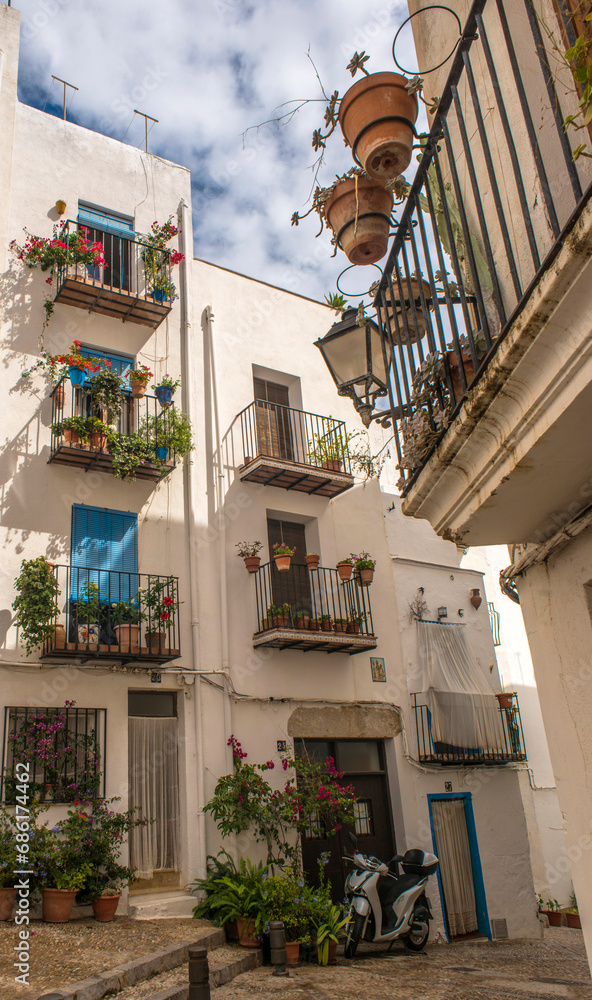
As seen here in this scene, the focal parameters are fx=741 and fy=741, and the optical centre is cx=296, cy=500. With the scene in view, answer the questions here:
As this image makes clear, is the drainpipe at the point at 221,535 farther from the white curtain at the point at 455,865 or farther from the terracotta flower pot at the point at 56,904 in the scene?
the white curtain at the point at 455,865

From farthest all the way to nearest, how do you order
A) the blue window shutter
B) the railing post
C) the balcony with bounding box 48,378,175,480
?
the blue window shutter < the balcony with bounding box 48,378,175,480 < the railing post

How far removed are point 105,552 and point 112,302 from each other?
424cm

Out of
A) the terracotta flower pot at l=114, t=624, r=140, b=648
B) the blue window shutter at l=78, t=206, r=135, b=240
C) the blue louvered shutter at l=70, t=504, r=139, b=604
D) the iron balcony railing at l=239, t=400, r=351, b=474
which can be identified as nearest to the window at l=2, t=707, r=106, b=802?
the terracotta flower pot at l=114, t=624, r=140, b=648

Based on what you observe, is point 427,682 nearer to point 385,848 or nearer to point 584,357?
point 385,848

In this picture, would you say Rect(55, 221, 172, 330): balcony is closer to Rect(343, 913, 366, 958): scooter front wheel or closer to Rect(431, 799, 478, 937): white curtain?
Rect(343, 913, 366, 958): scooter front wheel

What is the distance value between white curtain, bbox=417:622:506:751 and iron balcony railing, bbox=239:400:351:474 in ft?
12.1

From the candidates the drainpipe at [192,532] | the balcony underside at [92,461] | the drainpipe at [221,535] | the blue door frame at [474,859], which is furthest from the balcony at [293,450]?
the blue door frame at [474,859]

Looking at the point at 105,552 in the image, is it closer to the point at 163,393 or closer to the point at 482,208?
the point at 163,393

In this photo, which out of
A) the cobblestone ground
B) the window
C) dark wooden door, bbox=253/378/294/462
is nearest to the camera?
the cobblestone ground

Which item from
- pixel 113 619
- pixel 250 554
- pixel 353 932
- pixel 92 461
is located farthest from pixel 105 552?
pixel 353 932

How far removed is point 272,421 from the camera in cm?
1418

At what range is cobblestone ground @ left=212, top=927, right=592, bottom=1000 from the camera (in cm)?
735

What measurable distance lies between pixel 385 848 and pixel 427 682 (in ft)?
9.59

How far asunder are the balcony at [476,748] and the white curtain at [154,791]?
450 centimetres
